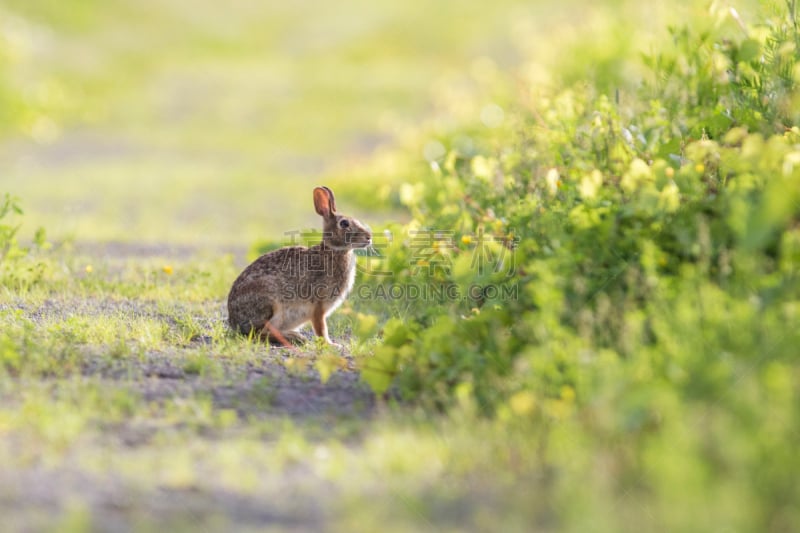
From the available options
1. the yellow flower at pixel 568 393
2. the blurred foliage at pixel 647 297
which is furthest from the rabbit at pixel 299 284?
the yellow flower at pixel 568 393

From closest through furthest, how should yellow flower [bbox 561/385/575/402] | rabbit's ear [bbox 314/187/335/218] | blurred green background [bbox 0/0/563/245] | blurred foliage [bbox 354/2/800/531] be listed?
1. blurred foliage [bbox 354/2/800/531]
2. yellow flower [bbox 561/385/575/402]
3. rabbit's ear [bbox 314/187/335/218]
4. blurred green background [bbox 0/0/563/245]

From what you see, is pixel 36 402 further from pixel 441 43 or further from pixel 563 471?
pixel 441 43

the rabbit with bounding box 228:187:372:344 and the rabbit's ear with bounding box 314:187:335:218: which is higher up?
the rabbit's ear with bounding box 314:187:335:218

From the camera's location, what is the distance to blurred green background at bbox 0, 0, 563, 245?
1459 centimetres

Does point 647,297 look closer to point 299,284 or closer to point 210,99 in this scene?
point 299,284

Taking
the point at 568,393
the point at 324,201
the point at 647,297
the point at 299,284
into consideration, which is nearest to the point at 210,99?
the point at 324,201

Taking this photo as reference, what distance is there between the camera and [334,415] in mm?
4883

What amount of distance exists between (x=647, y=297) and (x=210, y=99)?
79.9ft

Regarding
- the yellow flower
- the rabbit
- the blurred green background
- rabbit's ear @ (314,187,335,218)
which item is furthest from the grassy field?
the blurred green background

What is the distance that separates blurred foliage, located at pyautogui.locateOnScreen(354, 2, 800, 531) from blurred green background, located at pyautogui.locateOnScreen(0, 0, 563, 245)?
523 cm

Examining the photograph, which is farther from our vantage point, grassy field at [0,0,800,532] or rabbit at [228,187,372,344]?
rabbit at [228,187,372,344]

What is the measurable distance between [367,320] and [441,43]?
3001 centimetres

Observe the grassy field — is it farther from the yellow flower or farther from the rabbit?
the rabbit

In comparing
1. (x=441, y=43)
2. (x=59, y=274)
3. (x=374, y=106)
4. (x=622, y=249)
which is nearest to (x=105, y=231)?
(x=59, y=274)
